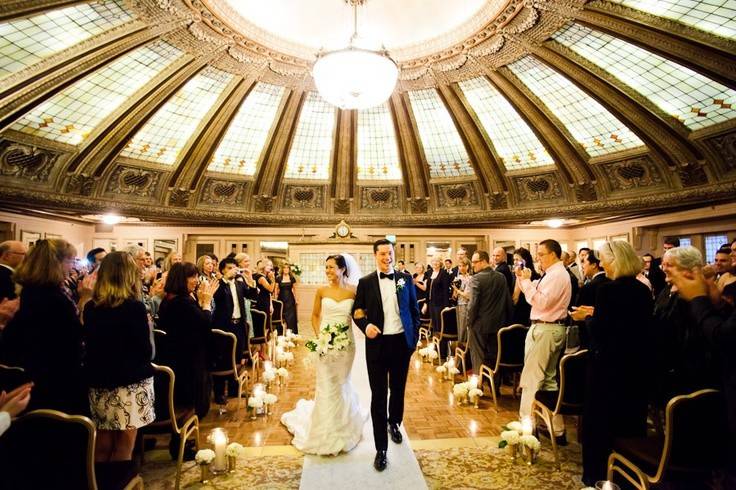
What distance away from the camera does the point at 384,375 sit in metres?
3.55

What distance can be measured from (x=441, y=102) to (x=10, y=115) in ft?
39.8

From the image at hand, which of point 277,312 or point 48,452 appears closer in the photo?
point 48,452

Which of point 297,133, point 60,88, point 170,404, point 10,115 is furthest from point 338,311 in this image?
point 297,133

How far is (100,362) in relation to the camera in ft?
8.54

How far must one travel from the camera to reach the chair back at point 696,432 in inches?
87.9

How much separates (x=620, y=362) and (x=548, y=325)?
45.9 inches

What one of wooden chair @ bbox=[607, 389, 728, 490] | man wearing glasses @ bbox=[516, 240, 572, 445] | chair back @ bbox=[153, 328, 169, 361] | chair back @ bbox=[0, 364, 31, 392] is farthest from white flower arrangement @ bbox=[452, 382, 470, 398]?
chair back @ bbox=[0, 364, 31, 392]

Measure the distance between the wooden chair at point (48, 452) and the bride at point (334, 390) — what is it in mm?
2156

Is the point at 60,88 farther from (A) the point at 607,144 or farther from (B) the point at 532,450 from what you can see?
(A) the point at 607,144

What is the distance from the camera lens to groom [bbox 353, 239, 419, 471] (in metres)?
3.48

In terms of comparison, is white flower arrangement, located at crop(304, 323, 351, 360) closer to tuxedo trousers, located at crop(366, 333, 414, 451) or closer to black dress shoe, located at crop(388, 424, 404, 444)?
tuxedo trousers, located at crop(366, 333, 414, 451)

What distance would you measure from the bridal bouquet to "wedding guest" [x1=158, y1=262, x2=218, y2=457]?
3.31 feet

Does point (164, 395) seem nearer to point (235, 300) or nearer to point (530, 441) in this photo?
point (235, 300)

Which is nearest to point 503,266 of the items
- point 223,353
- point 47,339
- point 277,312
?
point 223,353
